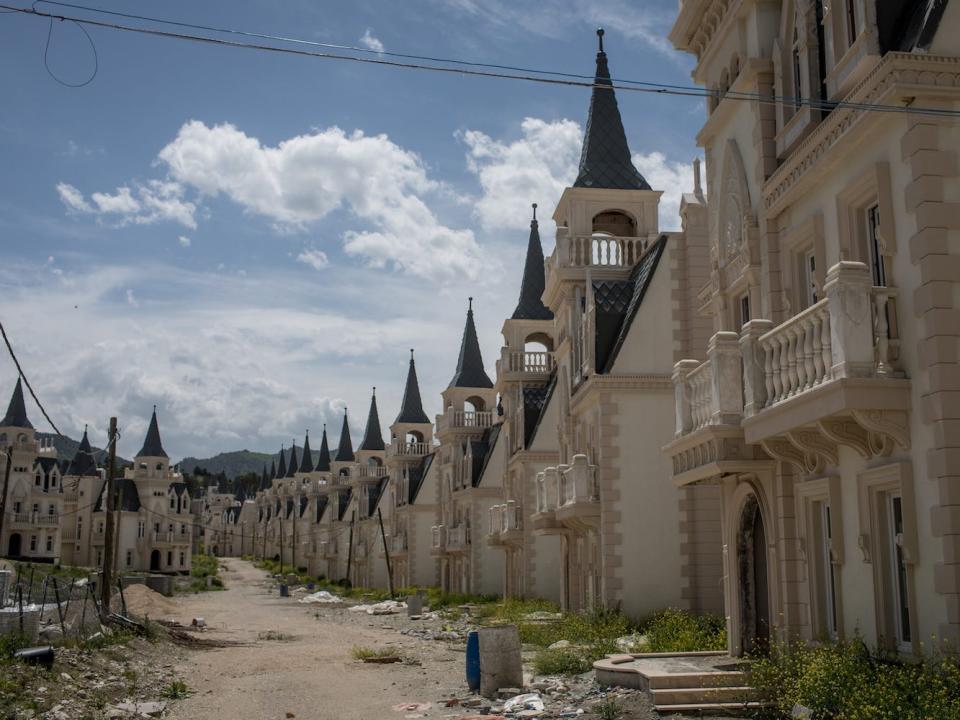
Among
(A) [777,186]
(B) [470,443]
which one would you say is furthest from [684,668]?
(B) [470,443]

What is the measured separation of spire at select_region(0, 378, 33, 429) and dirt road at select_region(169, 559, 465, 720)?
5193 cm

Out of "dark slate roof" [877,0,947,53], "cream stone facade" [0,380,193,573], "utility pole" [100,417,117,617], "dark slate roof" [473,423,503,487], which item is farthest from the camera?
"cream stone facade" [0,380,193,573]

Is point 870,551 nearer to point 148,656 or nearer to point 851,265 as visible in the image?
point 851,265

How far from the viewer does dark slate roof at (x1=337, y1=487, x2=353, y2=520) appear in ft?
330

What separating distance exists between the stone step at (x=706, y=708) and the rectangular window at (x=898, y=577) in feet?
8.73

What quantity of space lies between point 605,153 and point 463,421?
28.2m

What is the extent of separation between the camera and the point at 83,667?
72.1 ft

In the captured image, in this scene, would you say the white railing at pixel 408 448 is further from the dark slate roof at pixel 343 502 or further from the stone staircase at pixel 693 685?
the stone staircase at pixel 693 685

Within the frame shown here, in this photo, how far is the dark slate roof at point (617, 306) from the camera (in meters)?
27.8

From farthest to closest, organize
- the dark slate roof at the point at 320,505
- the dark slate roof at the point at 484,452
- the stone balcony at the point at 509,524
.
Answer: the dark slate roof at the point at 320,505
the dark slate roof at the point at 484,452
the stone balcony at the point at 509,524

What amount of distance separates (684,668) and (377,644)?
21.6 meters

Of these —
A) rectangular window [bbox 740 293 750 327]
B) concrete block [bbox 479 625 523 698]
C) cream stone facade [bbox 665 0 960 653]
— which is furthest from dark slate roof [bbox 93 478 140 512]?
cream stone facade [bbox 665 0 960 653]

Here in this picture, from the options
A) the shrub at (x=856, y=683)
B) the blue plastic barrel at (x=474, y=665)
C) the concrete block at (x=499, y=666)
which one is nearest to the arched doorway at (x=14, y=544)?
the blue plastic barrel at (x=474, y=665)

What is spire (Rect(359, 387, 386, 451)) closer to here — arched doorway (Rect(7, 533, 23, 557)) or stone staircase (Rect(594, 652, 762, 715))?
arched doorway (Rect(7, 533, 23, 557))
